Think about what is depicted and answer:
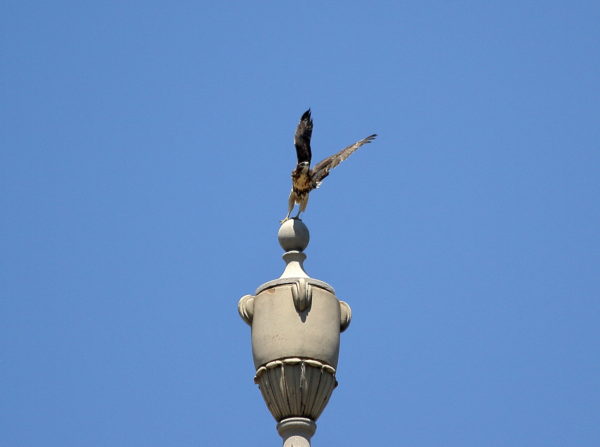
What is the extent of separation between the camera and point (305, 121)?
27.7 meters

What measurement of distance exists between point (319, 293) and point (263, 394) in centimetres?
173

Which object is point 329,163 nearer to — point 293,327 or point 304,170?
point 304,170

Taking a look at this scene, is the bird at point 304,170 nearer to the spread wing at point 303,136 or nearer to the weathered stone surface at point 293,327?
the spread wing at point 303,136

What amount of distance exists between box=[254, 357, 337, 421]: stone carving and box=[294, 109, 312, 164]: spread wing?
336cm

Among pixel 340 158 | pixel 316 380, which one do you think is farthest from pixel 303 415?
pixel 340 158

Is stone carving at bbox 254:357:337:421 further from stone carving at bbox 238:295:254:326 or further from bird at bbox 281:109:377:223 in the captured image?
bird at bbox 281:109:377:223

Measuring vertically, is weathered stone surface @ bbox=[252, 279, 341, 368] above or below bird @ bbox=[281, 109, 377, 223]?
below

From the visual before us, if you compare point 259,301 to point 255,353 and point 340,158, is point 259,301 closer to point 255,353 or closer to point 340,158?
point 255,353

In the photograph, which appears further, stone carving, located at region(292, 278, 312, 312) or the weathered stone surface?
stone carving, located at region(292, 278, 312, 312)

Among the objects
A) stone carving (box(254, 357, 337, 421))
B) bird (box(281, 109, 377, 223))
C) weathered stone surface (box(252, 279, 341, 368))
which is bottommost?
stone carving (box(254, 357, 337, 421))

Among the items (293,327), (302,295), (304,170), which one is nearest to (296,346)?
(293,327)

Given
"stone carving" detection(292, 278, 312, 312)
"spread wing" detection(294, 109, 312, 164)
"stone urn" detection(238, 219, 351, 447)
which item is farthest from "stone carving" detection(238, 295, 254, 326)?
"spread wing" detection(294, 109, 312, 164)

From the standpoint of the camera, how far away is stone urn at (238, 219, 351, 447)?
26.5m

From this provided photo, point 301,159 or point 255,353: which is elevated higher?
point 301,159
